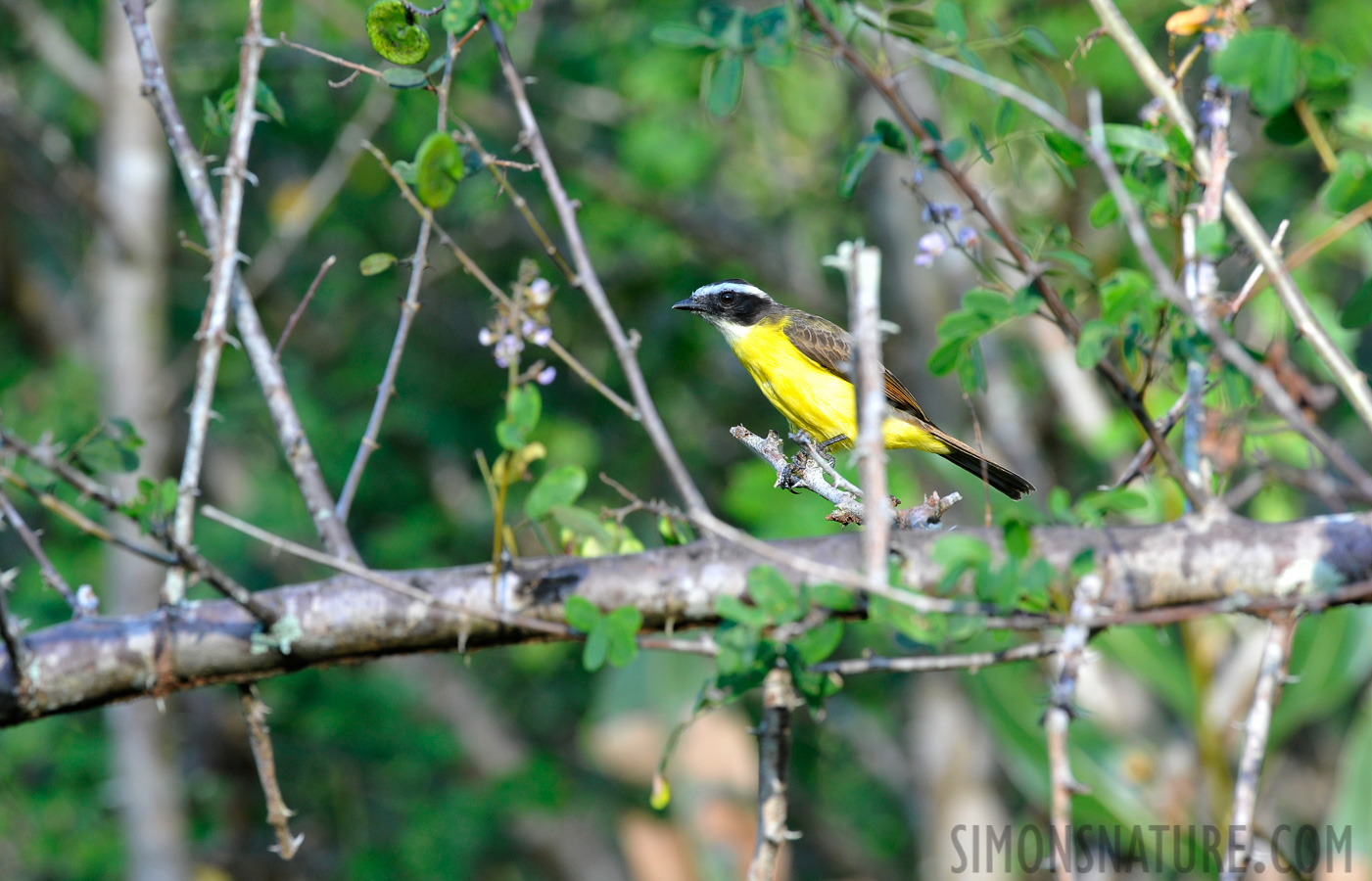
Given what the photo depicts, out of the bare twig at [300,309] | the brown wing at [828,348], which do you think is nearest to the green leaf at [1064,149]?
the bare twig at [300,309]

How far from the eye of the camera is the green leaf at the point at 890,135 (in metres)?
2.28

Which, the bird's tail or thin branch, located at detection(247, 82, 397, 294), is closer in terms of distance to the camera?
the bird's tail

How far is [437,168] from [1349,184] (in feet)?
5.46

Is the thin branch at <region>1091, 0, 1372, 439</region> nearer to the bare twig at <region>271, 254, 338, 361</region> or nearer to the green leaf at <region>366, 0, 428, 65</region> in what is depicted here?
the green leaf at <region>366, 0, 428, 65</region>

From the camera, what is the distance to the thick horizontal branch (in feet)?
7.41

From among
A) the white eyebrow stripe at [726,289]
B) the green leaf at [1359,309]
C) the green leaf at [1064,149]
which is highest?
the white eyebrow stripe at [726,289]

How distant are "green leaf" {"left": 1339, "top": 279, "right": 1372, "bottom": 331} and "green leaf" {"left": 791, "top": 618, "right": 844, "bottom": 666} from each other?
121cm

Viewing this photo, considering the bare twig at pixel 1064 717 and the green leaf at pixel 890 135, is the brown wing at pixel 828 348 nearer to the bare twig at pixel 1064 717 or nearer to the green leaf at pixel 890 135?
the green leaf at pixel 890 135

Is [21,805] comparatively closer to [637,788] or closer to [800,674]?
[637,788]

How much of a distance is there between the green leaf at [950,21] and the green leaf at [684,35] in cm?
46

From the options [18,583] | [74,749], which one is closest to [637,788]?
[74,749]

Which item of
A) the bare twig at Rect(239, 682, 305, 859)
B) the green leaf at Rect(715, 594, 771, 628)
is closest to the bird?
the green leaf at Rect(715, 594, 771, 628)

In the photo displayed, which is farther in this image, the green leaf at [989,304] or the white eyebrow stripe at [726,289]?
the white eyebrow stripe at [726,289]

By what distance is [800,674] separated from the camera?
7.46ft
